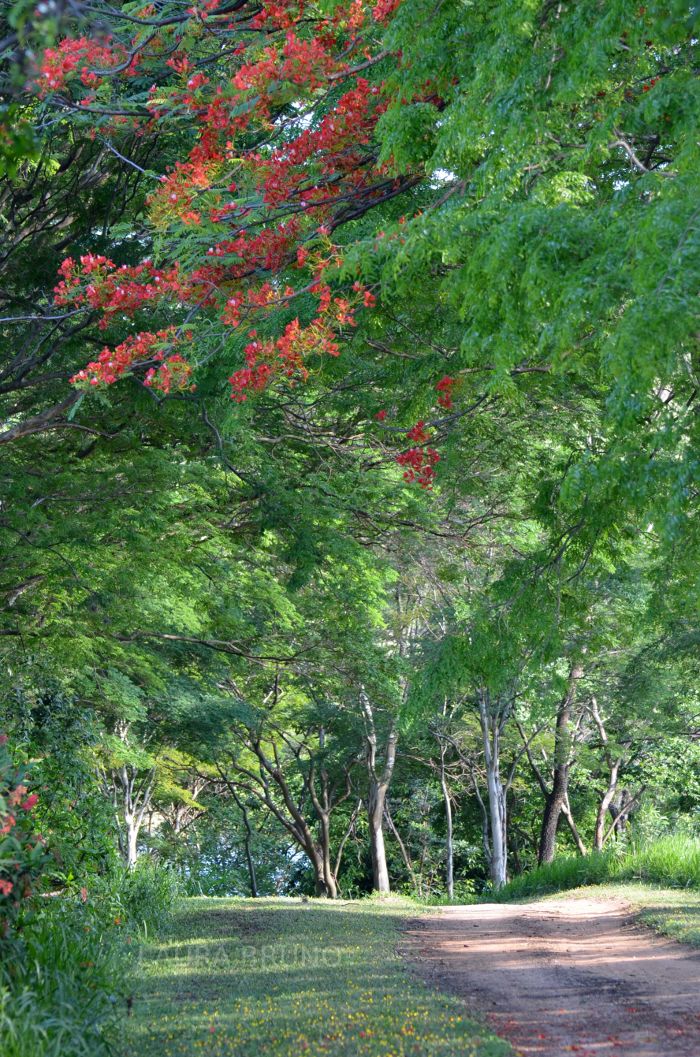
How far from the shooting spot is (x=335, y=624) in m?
14.7

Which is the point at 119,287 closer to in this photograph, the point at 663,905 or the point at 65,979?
the point at 65,979

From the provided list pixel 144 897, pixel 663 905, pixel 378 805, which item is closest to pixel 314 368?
→ pixel 144 897

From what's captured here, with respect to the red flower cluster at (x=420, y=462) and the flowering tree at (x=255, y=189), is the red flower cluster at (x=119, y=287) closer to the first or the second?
the flowering tree at (x=255, y=189)

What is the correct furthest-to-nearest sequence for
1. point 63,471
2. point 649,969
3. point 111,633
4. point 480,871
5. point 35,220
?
1. point 480,871
2. point 111,633
3. point 63,471
4. point 35,220
5. point 649,969

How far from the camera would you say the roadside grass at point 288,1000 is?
18.6 ft

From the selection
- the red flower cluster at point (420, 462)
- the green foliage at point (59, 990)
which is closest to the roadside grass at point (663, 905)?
the red flower cluster at point (420, 462)

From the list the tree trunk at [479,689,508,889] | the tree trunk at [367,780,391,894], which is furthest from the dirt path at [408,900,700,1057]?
the tree trunk at [367,780,391,894]

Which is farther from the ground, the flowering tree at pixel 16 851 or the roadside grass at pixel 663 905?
the flowering tree at pixel 16 851

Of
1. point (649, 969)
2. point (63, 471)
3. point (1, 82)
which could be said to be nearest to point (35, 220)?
point (63, 471)

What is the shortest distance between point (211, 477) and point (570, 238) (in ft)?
22.0

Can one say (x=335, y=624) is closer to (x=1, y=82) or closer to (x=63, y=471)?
(x=63, y=471)

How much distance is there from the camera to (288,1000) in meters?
6.89

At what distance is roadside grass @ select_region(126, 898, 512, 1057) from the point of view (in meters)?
5.68

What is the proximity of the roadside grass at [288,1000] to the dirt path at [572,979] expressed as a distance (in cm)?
39
